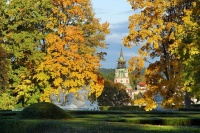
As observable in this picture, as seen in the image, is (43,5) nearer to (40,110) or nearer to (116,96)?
(40,110)

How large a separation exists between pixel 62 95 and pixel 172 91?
1169cm

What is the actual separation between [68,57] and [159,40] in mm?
9463

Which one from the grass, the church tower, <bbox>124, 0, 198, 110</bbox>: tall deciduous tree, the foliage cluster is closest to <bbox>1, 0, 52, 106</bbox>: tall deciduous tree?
the foliage cluster

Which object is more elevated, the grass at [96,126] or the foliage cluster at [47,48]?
Answer: the foliage cluster at [47,48]

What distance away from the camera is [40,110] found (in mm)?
20719

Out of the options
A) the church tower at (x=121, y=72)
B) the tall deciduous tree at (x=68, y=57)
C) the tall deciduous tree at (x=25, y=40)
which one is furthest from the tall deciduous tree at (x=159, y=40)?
the church tower at (x=121, y=72)

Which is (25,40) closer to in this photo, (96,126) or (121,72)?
(96,126)

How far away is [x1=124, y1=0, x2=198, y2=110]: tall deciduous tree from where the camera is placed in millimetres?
32250

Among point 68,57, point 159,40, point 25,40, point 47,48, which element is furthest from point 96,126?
point 25,40

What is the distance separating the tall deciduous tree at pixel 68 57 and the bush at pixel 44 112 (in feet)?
60.8

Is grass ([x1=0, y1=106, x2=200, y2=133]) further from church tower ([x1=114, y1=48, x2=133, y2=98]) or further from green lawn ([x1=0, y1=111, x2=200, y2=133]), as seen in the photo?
church tower ([x1=114, y1=48, x2=133, y2=98])

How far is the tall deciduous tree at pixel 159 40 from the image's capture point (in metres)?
32.2

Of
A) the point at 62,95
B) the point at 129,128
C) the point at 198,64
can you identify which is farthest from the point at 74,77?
the point at 129,128

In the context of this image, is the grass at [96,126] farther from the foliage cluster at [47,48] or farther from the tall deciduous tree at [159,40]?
the foliage cluster at [47,48]
